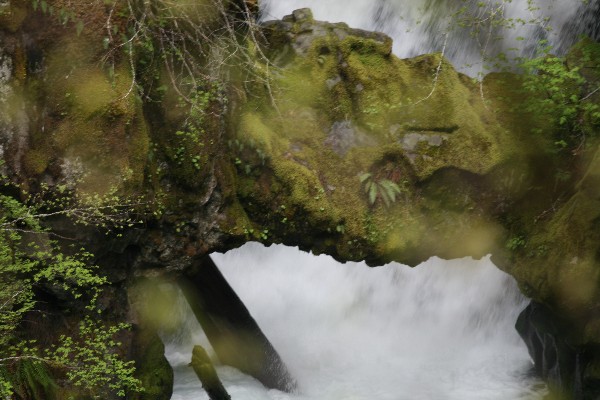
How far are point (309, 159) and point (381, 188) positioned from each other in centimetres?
110

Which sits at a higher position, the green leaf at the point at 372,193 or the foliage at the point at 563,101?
the foliage at the point at 563,101

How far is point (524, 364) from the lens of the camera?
11039 mm

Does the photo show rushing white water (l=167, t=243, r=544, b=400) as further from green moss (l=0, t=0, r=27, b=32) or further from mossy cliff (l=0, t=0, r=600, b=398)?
green moss (l=0, t=0, r=27, b=32)

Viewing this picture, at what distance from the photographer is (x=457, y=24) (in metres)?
10.8

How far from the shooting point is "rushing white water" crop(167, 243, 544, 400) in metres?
10.5

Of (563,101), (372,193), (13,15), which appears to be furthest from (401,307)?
(13,15)

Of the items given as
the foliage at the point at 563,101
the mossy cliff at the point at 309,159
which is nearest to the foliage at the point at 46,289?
the mossy cliff at the point at 309,159

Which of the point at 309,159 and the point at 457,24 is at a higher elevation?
the point at 457,24

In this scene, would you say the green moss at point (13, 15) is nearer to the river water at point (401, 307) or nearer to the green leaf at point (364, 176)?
the green leaf at point (364, 176)

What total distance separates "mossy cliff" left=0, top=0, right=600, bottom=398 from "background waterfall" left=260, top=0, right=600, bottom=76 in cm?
286

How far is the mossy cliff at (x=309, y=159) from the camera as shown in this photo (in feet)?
20.8

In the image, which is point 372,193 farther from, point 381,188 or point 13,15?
point 13,15

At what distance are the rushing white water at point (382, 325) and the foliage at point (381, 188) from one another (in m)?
4.09

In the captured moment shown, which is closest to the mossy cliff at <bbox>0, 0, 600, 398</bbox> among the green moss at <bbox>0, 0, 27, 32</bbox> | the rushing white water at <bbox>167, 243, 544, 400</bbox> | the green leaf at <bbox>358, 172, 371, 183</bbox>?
the green leaf at <bbox>358, 172, 371, 183</bbox>
